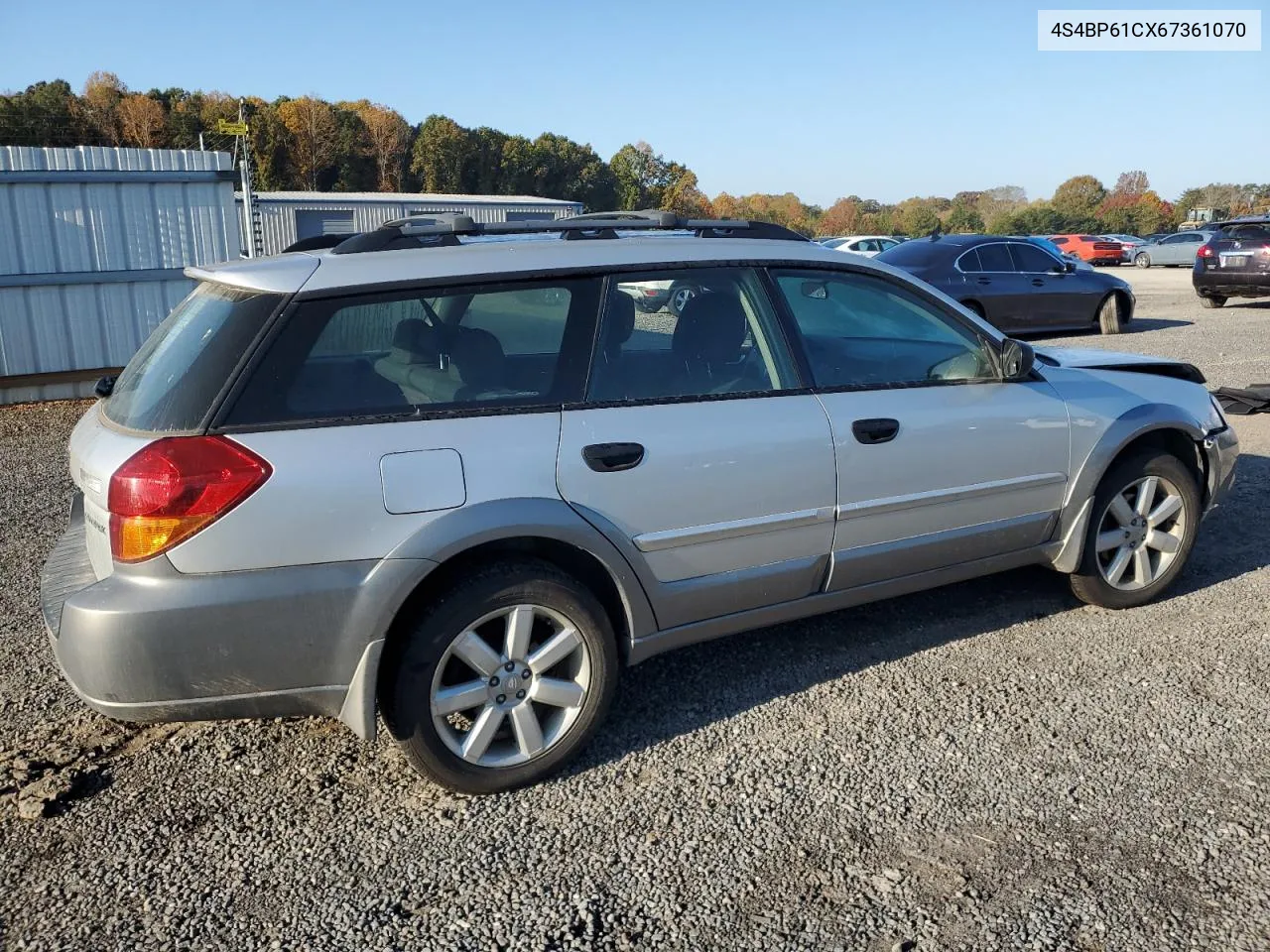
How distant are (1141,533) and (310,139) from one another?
63.8 metres

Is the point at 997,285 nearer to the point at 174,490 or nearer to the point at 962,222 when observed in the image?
the point at 174,490

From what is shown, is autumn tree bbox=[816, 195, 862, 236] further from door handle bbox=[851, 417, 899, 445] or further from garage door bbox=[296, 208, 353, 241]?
door handle bbox=[851, 417, 899, 445]

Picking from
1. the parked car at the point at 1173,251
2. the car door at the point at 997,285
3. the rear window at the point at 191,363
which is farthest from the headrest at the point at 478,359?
the parked car at the point at 1173,251

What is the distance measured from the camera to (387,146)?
64500 millimetres

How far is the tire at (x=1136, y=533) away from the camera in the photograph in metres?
4.61

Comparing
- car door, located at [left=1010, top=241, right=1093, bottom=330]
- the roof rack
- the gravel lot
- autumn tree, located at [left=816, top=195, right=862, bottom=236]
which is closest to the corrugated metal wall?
the gravel lot

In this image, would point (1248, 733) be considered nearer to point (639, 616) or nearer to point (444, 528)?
point (639, 616)

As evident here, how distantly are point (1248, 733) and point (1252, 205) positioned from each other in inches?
3272

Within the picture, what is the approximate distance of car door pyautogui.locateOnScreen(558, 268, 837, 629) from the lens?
11.1 feet

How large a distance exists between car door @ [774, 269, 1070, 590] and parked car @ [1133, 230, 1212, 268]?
35.2 metres

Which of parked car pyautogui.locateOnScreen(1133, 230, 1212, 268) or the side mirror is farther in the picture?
parked car pyautogui.locateOnScreen(1133, 230, 1212, 268)

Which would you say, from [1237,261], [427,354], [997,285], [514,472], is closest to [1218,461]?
[514,472]

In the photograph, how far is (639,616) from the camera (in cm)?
351

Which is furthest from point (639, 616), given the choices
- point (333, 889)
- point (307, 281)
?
point (307, 281)
